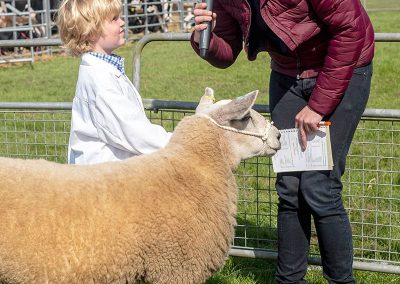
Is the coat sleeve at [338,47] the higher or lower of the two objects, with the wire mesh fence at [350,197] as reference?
higher

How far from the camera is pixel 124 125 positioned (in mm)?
3549

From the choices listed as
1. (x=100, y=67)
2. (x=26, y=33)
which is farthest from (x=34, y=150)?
(x=26, y=33)

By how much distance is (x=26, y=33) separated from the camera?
18.7 m

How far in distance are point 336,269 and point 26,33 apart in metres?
16.1

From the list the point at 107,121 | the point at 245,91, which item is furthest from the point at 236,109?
the point at 245,91

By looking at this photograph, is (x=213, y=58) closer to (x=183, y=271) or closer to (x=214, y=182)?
(x=214, y=182)

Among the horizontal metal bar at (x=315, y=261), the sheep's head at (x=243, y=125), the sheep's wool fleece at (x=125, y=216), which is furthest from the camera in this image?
the horizontal metal bar at (x=315, y=261)

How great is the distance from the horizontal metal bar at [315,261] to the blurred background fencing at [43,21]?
27.0 feet

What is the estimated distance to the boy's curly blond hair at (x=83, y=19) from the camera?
3646 millimetres

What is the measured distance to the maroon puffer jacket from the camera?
3.32 m

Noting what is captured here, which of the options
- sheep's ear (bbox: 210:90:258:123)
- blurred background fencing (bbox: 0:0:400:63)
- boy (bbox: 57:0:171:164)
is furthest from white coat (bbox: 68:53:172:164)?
blurred background fencing (bbox: 0:0:400:63)

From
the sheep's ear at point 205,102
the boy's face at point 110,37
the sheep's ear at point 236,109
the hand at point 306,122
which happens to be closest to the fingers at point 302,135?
the hand at point 306,122

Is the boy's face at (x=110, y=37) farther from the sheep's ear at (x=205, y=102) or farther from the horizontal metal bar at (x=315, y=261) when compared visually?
the horizontal metal bar at (x=315, y=261)

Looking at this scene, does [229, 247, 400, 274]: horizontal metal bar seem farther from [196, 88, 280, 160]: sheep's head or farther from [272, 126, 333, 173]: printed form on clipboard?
[196, 88, 280, 160]: sheep's head
